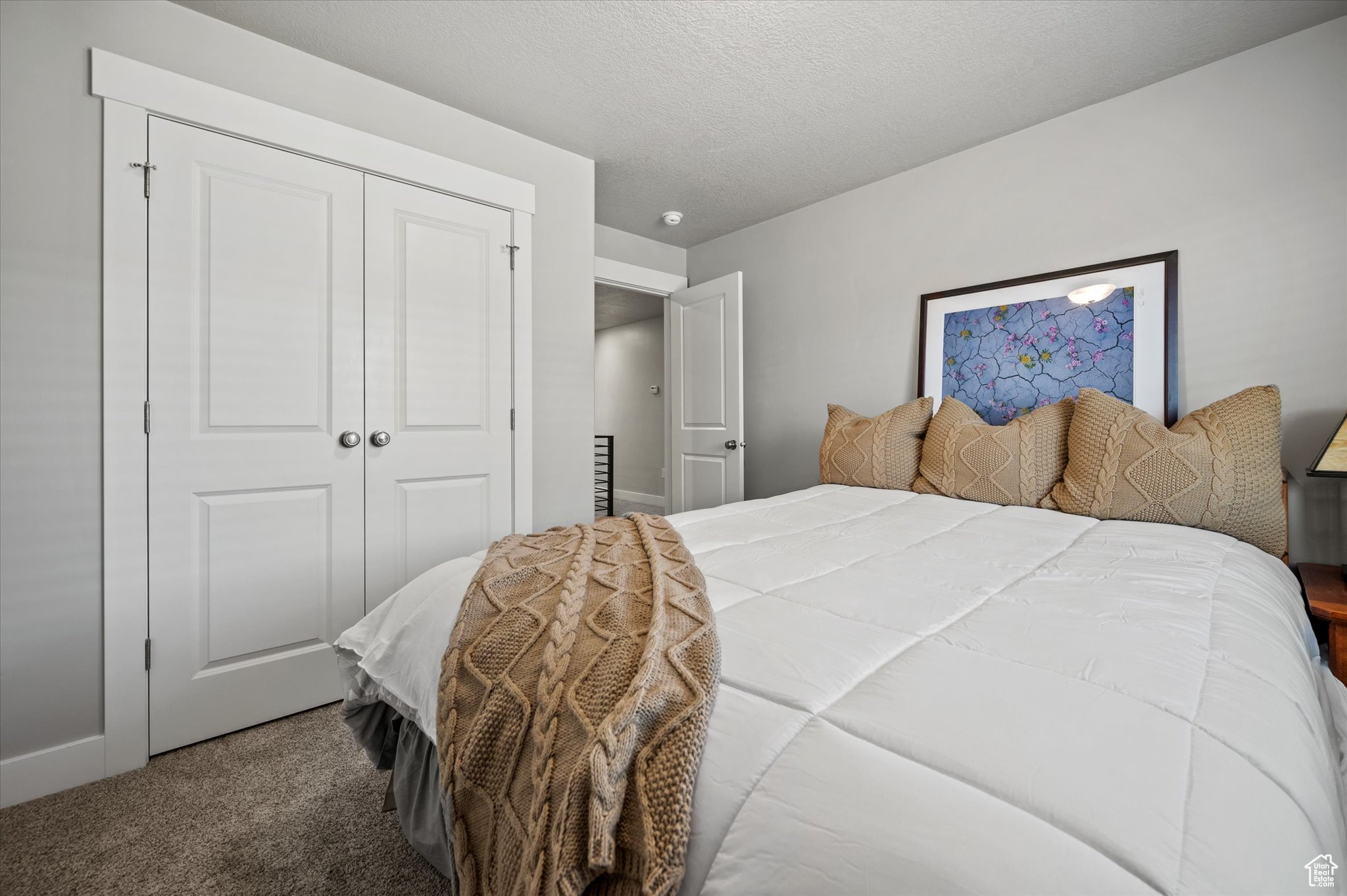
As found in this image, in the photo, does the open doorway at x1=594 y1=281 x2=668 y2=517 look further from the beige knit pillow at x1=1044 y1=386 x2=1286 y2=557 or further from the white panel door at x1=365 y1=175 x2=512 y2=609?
the beige knit pillow at x1=1044 y1=386 x2=1286 y2=557

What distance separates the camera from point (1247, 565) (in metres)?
1.38

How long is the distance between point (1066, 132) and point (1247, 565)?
215cm

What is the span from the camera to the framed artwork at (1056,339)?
2.31 meters

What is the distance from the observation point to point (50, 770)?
65.3 inches

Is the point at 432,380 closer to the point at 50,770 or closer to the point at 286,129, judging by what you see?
the point at 286,129

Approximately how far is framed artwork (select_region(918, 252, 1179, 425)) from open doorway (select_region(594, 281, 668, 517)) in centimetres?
395

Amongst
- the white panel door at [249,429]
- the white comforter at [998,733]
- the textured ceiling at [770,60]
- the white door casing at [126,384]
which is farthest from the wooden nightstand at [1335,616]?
the white door casing at [126,384]

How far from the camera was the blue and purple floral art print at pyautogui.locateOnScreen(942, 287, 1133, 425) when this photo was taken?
2.42 meters

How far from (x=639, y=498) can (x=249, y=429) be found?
18.3 ft

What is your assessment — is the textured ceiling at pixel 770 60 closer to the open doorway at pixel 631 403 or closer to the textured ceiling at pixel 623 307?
the textured ceiling at pixel 623 307

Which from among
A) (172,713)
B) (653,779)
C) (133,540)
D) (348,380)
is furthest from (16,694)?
(653,779)

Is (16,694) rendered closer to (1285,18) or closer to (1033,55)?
(1033,55)

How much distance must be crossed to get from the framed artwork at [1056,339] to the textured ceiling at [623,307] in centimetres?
345

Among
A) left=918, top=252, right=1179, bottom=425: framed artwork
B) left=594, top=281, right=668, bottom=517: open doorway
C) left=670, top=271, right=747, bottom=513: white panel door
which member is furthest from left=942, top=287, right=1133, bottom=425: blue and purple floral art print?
left=594, top=281, right=668, bottom=517: open doorway
